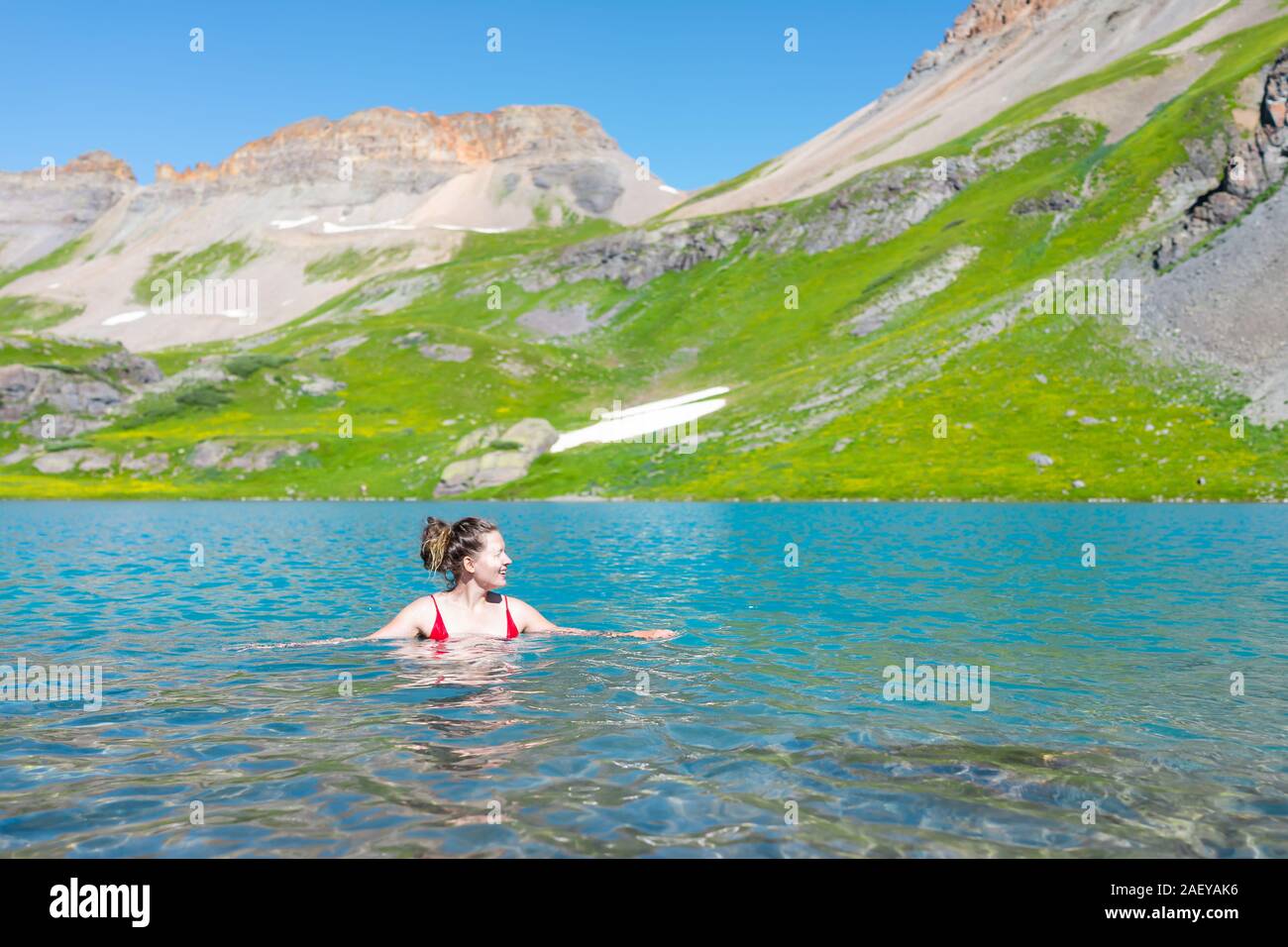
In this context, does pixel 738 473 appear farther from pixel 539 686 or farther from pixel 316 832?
pixel 316 832

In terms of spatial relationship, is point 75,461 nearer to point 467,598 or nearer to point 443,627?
point 443,627

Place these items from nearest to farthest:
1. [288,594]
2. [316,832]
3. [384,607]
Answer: [316,832]
[384,607]
[288,594]

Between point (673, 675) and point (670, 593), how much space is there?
42.6 feet

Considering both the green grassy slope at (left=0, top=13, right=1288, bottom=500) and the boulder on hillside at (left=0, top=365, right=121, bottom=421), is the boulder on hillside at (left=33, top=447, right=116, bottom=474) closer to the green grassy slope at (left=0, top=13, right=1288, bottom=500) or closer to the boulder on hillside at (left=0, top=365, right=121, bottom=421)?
the green grassy slope at (left=0, top=13, right=1288, bottom=500)

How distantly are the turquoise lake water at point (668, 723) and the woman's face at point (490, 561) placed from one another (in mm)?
1704

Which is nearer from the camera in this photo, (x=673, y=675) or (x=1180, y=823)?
(x=1180, y=823)

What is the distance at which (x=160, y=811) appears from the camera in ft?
30.0

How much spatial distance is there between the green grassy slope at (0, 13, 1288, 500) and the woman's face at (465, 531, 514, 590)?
8012cm

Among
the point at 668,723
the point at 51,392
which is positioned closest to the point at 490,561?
the point at 668,723

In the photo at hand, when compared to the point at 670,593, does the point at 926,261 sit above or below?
above

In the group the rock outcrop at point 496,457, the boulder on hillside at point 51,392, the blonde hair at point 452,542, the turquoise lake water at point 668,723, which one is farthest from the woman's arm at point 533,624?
the boulder on hillside at point 51,392

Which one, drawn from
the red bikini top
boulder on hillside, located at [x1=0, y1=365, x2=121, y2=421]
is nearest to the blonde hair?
the red bikini top

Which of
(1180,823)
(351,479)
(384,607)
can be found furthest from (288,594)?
(351,479)

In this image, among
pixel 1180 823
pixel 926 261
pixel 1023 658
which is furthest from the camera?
pixel 926 261
